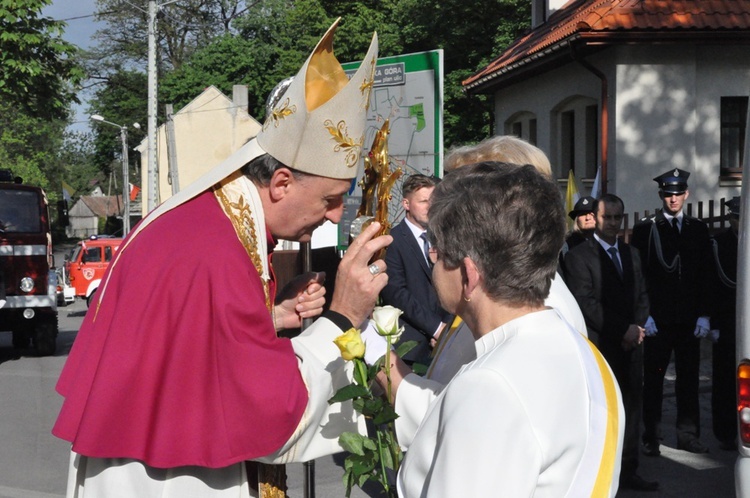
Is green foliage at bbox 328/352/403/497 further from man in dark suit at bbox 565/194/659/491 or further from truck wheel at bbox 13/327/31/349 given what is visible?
truck wheel at bbox 13/327/31/349

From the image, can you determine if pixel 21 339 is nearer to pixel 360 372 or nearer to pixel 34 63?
pixel 34 63

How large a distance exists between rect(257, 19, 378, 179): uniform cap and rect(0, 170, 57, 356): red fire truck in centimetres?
1339

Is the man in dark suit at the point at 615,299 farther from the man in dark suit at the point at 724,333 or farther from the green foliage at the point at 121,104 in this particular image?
the green foliage at the point at 121,104

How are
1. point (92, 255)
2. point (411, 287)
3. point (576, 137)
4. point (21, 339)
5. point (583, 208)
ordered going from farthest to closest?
point (92, 255) → point (576, 137) → point (21, 339) → point (583, 208) → point (411, 287)

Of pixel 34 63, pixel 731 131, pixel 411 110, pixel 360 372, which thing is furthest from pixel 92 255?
pixel 360 372

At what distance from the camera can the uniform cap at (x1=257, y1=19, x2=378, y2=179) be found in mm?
2727

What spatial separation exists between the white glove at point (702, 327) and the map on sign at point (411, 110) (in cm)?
288

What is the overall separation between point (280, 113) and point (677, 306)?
18.7 ft

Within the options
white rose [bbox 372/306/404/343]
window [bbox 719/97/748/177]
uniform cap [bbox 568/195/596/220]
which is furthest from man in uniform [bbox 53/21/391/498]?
window [bbox 719/97/748/177]

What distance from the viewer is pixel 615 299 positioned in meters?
7.05

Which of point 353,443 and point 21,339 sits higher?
point 353,443

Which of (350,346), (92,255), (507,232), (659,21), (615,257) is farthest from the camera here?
(92,255)

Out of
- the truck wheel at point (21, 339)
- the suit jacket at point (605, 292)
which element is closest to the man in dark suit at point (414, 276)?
the suit jacket at point (605, 292)

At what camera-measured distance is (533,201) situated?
2061 mm
